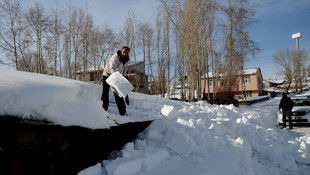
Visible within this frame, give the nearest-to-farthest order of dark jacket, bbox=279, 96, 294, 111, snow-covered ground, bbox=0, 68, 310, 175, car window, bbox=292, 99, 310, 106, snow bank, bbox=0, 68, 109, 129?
1. snow bank, bbox=0, 68, 109, 129
2. snow-covered ground, bbox=0, 68, 310, 175
3. dark jacket, bbox=279, 96, 294, 111
4. car window, bbox=292, 99, 310, 106

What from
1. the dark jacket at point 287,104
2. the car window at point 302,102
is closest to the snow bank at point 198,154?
the dark jacket at point 287,104

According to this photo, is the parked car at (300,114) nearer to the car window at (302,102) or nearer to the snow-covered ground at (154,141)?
the car window at (302,102)

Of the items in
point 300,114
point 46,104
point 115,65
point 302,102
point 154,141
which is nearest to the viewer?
point 46,104

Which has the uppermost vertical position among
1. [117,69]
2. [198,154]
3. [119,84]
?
[117,69]

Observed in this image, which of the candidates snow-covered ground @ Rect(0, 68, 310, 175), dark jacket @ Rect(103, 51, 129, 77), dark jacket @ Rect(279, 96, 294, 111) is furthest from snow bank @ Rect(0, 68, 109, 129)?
dark jacket @ Rect(279, 96, 294, 111)

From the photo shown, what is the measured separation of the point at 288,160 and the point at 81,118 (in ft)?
13.3

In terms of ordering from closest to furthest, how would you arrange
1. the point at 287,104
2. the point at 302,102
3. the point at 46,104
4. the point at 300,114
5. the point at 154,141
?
the point at 46,104
the point at 154,141
the point at 287,104
the point at 300,114
the point at 302,102

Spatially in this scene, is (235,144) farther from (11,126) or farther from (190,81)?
(190,81)

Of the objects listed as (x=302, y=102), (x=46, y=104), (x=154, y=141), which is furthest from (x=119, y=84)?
(x=302, y=102)

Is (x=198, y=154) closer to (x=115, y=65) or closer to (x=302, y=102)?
(x=115, y=65)

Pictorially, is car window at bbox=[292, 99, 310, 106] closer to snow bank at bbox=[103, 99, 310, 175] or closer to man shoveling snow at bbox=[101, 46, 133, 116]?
snow bank at bbox=[103, 99, 310, 175]

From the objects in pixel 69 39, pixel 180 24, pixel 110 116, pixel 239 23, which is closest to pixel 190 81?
pixel 180 24

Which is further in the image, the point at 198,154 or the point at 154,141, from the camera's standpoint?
the point at 154,141

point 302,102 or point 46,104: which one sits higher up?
point 46,104
